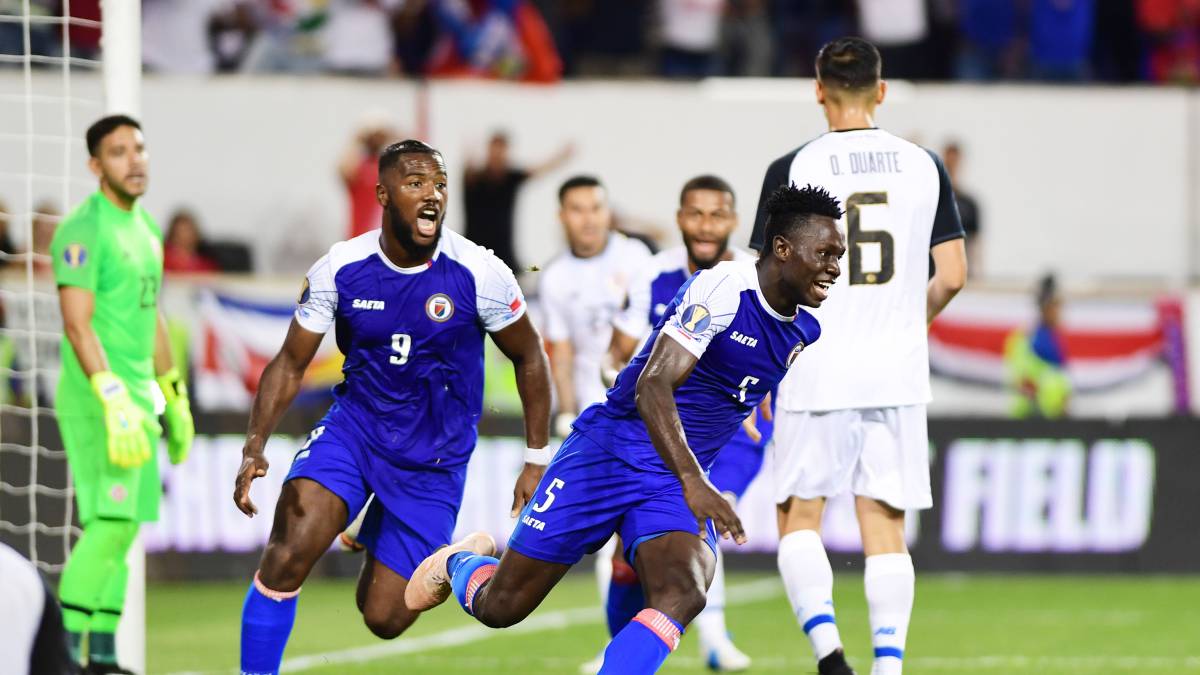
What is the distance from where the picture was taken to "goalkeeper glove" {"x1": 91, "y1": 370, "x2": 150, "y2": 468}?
832cm

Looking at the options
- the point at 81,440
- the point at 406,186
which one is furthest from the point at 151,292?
the point at 406,186

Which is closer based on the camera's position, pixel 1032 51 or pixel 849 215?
pixel 849 215

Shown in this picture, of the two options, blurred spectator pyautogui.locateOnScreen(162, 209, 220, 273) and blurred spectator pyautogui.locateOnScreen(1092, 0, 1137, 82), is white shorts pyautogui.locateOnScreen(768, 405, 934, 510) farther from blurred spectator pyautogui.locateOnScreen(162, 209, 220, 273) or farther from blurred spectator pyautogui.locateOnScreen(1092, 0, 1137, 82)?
blurred spectator pyautogui.locateOnScreen(1092, 0, 1137, 82)

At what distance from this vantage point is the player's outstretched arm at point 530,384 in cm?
756

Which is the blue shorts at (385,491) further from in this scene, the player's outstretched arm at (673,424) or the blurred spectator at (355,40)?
the blurred spectator at (355,40)

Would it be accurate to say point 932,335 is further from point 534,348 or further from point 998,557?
point 534,348

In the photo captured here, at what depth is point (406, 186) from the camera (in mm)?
7246

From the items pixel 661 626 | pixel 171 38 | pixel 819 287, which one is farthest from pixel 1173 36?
pixel 661 626

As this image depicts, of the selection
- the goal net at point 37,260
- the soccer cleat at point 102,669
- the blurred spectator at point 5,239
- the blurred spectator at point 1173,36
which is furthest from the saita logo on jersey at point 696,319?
the blurred spectator at point 1173,36

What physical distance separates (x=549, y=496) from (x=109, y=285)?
9.93 ft

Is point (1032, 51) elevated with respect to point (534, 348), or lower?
elevated

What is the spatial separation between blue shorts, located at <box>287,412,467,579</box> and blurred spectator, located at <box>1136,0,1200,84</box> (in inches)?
507

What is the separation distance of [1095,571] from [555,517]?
911cm

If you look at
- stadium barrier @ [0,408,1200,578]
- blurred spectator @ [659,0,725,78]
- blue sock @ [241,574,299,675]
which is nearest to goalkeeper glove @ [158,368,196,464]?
blue sock @ [241,574,299,675]
